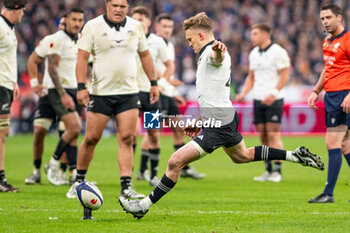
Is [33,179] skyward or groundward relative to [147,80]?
groundward

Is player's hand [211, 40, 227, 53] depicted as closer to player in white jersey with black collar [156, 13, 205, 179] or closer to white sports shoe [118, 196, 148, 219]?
white sports shoe [118, 196, 148, 219]

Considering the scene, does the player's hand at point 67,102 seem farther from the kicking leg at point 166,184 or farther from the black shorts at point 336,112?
the black shorts at point 336,112

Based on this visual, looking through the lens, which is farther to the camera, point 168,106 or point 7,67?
point 168,106

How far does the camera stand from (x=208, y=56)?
20.7ft

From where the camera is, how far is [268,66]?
36.7 feet

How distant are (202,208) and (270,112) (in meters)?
4.04

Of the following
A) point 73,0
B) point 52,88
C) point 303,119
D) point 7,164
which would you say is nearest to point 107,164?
point 7,164

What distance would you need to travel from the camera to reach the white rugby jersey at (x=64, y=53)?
986cm

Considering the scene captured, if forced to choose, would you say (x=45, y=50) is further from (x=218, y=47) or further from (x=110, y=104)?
(x=218, y=47)

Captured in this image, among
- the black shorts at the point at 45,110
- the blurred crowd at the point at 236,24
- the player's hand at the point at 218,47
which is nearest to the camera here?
the player's hand at the point at 218,47

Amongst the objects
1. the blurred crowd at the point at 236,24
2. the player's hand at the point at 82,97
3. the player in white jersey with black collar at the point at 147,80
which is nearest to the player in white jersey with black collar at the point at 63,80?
the player in white jersey with black collar at the point at 147,80

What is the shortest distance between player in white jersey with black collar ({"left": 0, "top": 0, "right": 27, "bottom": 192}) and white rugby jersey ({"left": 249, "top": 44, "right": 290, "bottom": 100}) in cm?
437

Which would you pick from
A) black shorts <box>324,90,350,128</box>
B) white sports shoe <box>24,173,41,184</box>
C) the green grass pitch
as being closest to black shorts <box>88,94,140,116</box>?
the green grass pitch

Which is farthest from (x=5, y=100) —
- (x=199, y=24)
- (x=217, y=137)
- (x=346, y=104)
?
(x=346, y=104)
